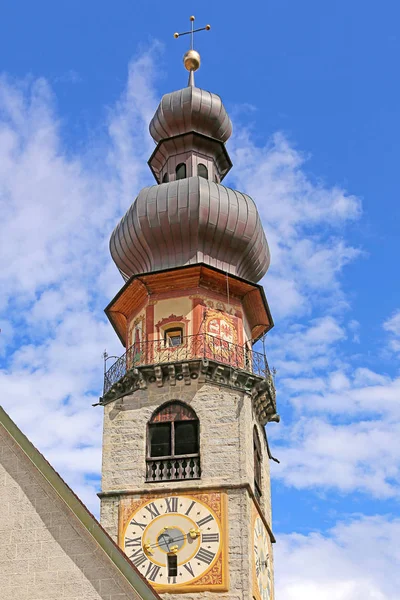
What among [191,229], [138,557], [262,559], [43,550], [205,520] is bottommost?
[43,550]

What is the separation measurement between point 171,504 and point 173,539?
630mm

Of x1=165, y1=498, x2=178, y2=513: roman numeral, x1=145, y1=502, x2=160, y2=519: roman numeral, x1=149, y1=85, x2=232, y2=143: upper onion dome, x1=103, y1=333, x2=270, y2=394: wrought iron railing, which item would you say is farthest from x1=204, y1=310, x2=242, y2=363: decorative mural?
x1=149, y1=85, x2=232, y2=143: upper onion dome

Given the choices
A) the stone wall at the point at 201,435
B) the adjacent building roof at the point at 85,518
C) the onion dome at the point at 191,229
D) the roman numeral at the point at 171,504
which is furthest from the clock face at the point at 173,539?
the adjacent building roof at the point at 85,518

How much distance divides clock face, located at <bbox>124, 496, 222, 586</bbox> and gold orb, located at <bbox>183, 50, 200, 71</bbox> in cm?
1236

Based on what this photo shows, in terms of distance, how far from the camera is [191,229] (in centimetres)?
1980

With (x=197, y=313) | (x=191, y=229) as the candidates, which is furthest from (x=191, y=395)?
(x=191, y=229)

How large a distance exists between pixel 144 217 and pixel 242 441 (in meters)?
5.48

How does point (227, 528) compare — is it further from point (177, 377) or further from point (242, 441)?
point (177, 377)

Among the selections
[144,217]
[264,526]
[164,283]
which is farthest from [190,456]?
[144,217]

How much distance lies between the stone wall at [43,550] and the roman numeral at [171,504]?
741 centimetres

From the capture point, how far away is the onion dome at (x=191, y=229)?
1981 cm

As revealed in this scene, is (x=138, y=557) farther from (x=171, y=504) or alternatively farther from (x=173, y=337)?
(x=173, y=337)

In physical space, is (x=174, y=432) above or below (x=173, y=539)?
above

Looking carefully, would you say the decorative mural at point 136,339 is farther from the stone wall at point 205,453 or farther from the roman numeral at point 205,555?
the roman numeral at point 205,555
